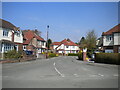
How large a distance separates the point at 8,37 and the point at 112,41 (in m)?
24.4

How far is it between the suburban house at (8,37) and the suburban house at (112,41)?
2203 cm

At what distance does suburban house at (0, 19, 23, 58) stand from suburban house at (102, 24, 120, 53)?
22.0 m

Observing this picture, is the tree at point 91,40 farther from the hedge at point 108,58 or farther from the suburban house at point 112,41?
the hedge at point 108,58

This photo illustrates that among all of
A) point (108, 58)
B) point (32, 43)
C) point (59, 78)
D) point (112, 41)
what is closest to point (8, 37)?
point (32, 43)

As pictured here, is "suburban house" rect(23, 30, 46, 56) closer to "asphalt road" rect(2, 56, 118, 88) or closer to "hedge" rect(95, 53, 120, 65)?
"hedge" rect(95, 53, 120, 65)

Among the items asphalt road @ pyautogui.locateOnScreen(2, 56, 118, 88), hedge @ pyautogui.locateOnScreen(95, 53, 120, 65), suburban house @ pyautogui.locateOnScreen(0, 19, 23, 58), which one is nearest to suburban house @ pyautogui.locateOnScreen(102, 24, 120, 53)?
hedge @ pyautogui.locateOnScreen(95, 53, 120, 65)

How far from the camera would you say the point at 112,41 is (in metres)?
37.8

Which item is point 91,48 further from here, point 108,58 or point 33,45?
point 108,58

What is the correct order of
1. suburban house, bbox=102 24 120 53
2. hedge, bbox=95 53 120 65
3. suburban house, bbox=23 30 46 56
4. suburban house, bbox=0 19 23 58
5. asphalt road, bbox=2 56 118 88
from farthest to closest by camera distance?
suburban house, bbox=23 30 46 56
suburban house, bbox=102 24 120 53
suburban house, bbox=0 19 23 58
hedge, bbox=95 53 120 65
asphalt road, bbox=2 56 118 88

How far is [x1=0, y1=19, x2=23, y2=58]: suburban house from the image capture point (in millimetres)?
33156

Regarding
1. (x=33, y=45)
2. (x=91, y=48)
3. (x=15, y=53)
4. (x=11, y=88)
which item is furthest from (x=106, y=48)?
(x=11, y=88)

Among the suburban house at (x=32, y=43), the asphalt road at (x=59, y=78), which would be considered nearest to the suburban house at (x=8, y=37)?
the suburban house at (x=32, y=43)

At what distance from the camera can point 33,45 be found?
181 feet

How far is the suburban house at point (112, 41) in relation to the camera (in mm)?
35469
